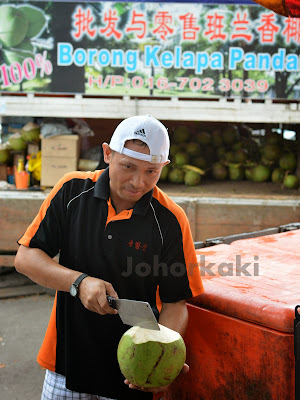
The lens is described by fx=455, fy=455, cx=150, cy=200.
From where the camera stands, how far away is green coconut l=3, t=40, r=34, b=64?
5.43 m

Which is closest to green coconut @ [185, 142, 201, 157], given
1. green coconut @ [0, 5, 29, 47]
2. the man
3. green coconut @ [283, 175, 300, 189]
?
green coconut @ [283, 175, 300, 189]

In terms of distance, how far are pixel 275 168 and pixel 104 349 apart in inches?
193

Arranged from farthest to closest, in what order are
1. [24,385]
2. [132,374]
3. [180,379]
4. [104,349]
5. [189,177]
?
[189,177] < [24,385] < [180,379] < [104,349] < [132,374]

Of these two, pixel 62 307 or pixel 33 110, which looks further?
pixel 33 110

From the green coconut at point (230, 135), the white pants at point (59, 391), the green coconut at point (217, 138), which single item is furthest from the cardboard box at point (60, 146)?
the white pants at point (59, 391)

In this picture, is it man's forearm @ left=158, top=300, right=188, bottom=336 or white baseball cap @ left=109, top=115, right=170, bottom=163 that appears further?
man's forearm @ left=158, top=300, right=188, bottom=336

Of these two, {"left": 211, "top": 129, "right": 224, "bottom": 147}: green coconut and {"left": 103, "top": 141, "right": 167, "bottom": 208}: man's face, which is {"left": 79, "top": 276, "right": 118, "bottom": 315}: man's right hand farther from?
{"left": 211, "top": 129, "right": 224, "bottom": 147}: green coconut

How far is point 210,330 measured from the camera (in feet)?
6.21

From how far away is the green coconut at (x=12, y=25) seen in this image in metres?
5.41

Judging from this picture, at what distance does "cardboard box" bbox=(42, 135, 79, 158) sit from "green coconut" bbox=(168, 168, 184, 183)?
1.35 m

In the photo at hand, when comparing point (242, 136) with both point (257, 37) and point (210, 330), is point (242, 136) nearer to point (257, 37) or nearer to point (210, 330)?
point (257, 37)

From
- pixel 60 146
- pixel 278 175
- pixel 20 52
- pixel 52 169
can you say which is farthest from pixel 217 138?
pixel 20 52

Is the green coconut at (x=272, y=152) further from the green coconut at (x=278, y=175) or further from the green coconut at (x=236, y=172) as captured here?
the green coconut at (x=236, y=172)

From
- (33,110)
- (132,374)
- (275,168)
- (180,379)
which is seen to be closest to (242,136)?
(275,168)
